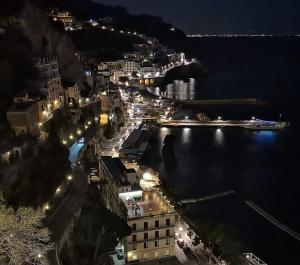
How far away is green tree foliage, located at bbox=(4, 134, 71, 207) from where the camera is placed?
60.2 feet

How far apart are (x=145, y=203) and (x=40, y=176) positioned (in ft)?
19.0

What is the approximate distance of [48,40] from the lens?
30.9m

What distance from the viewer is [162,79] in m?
88.4

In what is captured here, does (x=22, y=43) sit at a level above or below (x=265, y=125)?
above

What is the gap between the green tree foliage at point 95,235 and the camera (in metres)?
18.7

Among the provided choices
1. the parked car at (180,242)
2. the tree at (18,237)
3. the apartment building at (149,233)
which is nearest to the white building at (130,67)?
the parked car at (180,242)

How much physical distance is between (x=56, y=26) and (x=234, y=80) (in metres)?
62.4

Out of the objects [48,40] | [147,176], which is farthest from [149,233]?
[48,40]

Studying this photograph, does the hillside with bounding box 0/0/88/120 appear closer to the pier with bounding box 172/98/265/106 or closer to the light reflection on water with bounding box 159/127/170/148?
the light reflection on water with bounding box 159/127/170/148

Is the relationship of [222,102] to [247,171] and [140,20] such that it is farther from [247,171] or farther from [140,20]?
[140,20]

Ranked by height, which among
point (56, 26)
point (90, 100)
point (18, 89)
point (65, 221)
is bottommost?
point (65, 221)

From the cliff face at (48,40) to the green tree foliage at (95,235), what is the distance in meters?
13.6

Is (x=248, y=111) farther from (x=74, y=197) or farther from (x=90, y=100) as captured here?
(x=74, y=197)

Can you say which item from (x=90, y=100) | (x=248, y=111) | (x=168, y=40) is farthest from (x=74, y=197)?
(x=168, y=40)
